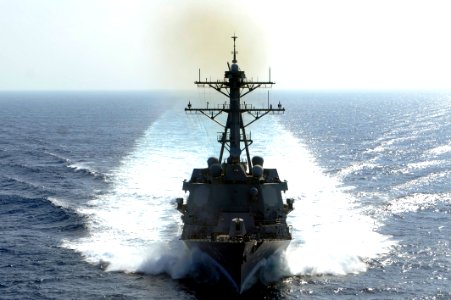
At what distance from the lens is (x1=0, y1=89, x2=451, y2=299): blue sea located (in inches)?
1437

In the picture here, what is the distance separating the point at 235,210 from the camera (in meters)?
39.3

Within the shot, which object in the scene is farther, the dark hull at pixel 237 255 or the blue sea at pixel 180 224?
the blue sea at pixel 180 224

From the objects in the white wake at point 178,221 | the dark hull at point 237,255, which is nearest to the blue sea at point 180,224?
the white wake at point 178,221

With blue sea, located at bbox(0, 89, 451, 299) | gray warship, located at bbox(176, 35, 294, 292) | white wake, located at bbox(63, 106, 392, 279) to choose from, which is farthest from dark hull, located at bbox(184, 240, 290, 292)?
white wake, located at bbox(63, 106, 392, 279)

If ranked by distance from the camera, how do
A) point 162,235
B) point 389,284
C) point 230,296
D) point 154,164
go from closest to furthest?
point 230,296 < point 389,284 < point 162,235 < point 154,164

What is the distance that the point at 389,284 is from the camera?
1446 inches

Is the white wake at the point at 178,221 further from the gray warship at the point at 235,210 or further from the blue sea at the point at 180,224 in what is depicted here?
the gray warship at the point at 235,210

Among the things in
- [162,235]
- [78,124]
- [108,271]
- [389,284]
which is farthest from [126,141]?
[389,284]

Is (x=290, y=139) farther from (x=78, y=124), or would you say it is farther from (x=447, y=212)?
(x=78, y=124)

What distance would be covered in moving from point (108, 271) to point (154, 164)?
35.6 metres

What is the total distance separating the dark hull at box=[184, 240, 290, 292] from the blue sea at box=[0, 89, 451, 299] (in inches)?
37.8

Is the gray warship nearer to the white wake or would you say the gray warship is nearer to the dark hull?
the dark hull

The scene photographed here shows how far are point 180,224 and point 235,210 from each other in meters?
10.8

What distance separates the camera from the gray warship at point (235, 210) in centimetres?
3516
